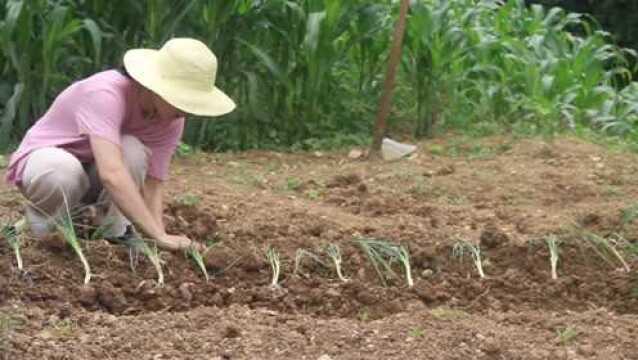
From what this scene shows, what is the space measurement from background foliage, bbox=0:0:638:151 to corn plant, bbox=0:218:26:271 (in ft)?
7.07

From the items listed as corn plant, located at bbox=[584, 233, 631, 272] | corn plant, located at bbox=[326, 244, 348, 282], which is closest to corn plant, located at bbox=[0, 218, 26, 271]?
corn plant, located at bbox=[326, 244, 348, 282]

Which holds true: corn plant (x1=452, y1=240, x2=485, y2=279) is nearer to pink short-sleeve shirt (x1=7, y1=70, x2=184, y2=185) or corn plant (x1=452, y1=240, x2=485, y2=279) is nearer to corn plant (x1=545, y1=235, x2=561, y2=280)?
corn plant (x1=545, y1=235, x2=561, y2=280)

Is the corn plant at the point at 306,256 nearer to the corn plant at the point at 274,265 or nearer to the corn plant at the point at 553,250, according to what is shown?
the corn plant at the point at 274,265

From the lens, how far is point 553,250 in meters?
4.50

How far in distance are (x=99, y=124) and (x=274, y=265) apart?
0.72 m

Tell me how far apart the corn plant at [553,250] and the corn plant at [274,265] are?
956 millimetres

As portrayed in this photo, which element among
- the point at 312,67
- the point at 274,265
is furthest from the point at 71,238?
the point at 312,67

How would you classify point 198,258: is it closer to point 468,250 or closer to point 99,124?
point 99,124

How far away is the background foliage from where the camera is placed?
21.5 feet

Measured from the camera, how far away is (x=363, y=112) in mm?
7305

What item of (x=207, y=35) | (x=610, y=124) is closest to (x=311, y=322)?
(x=207, y=35)

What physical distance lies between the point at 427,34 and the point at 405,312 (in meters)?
3.49

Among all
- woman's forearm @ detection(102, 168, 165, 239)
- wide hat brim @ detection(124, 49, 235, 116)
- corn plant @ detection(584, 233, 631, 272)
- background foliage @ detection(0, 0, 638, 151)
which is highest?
wide hat brim @ detection(124, 49, 235, 116)

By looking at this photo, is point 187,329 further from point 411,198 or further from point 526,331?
point 411,198
